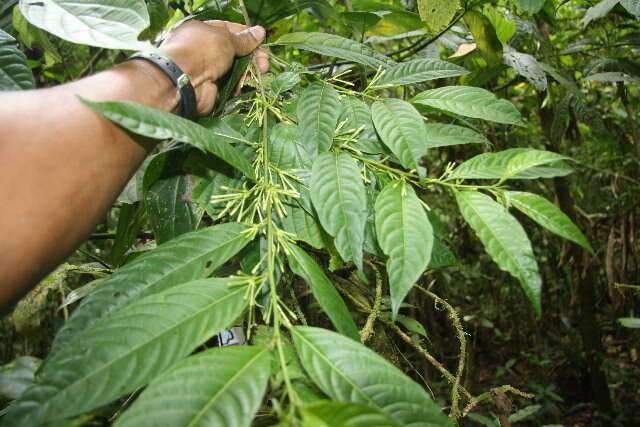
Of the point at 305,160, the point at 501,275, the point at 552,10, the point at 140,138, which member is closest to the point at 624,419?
the point at 501,275

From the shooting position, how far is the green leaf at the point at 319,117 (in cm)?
65

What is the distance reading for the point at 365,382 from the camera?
43 cm

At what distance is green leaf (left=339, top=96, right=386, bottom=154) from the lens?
0.69 metres

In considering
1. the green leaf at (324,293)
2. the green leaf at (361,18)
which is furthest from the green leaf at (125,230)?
the green leaf at (361,18)

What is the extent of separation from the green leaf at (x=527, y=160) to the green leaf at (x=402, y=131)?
11 cm

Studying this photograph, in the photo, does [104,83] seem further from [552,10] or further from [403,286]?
[552,10]

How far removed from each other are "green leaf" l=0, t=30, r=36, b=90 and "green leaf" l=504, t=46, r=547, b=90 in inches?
47.0

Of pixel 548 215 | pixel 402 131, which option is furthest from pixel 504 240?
pixel 402 131

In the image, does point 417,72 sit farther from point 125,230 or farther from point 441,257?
point 125,230

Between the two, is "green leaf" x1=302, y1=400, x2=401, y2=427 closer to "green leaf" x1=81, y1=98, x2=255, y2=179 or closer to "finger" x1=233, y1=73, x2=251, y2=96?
"green leaf" x1=81, y1=98, x2=255, y2=179

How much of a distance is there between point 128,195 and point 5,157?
59cm

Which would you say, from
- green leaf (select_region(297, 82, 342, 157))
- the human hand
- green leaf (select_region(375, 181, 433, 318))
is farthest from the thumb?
green leaf (select_region(375, 181, 433, 318))

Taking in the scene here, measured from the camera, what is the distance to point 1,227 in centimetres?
44

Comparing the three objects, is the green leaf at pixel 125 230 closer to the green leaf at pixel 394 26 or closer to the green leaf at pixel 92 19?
the green leaf at pixel 92 19
